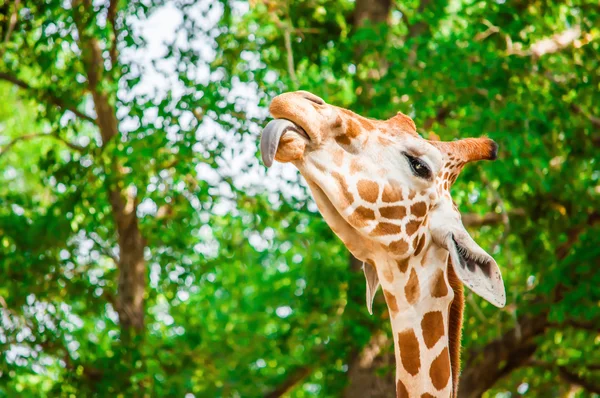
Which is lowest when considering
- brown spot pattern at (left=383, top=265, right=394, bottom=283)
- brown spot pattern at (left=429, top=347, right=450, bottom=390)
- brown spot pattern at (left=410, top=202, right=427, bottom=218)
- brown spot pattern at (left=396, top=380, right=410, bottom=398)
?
brown spot pattern at (left=396, top=380, right=410, bottom=398)

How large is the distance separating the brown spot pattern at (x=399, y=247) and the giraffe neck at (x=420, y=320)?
0.08 metres

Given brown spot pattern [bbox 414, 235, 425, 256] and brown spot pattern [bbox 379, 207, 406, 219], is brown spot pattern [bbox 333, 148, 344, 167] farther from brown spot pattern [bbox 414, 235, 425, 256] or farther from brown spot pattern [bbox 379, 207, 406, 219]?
brown spot pattern [bbox 414, 235, 425, 256]

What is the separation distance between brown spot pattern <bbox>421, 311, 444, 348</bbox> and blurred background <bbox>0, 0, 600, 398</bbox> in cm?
466

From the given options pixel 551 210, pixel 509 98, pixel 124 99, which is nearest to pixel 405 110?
pixel 509 98

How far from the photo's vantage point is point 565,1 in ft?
32.7

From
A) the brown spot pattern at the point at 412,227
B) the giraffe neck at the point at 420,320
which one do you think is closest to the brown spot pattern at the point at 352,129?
the brown spot pattern at the point at 412,227

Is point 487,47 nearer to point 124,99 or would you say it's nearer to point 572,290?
point 572,290

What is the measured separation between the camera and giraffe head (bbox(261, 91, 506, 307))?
335 centimetres

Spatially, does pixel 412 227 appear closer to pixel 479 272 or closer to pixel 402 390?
pixel 479 272

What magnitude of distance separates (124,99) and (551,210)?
15.3 feet

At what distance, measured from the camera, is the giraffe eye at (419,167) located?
12.2 feet

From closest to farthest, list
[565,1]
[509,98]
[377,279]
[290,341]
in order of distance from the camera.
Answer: [377,279] → [509,98] → [565,1] → [290,341]

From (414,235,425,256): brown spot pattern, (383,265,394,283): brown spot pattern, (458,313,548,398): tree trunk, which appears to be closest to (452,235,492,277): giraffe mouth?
(414,235,425,256): brown spot pattern

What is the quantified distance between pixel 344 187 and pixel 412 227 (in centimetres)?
37
